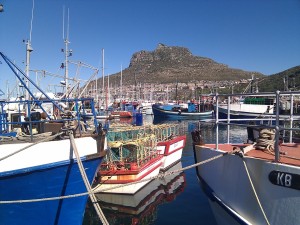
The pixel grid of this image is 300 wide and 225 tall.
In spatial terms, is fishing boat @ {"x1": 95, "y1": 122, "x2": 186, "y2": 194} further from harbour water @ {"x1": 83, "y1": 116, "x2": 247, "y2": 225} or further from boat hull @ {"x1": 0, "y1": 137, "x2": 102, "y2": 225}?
boat hull @ {"x1": 0, "y1": 137, "x2": 102, "y2": 225}

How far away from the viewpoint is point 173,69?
5364 inches

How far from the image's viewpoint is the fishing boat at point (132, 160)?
1040cm

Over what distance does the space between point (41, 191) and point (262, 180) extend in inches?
177

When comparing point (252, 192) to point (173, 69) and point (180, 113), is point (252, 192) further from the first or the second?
point (173, 69)

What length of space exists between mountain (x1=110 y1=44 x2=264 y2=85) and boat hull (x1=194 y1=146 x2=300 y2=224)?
346ft

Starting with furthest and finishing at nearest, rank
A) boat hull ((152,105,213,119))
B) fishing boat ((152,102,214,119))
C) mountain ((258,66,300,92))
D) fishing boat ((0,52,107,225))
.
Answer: mountain ((258,66,300,92)), fishing boat ((152,102,214,119)), boat hull ((152,105,213,119)), fishing boat ((0,52,107,225))

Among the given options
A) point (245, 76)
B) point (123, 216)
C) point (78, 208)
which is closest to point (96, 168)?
point (78, 208)

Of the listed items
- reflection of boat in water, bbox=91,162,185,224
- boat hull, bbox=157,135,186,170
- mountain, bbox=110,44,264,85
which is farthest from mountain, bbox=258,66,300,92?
reflection of boat in water, bbox=91,162,185,224

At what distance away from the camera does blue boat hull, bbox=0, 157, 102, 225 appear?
19.1 ft

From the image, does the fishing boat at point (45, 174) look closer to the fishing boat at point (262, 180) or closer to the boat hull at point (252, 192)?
the fishing boat at point (262, 180)

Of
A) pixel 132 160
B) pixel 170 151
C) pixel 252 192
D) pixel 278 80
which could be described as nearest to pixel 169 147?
pixel 170 151

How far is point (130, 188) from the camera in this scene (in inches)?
420

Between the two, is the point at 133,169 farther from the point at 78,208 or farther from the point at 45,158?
the point at 45,158

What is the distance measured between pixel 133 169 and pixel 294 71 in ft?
274
